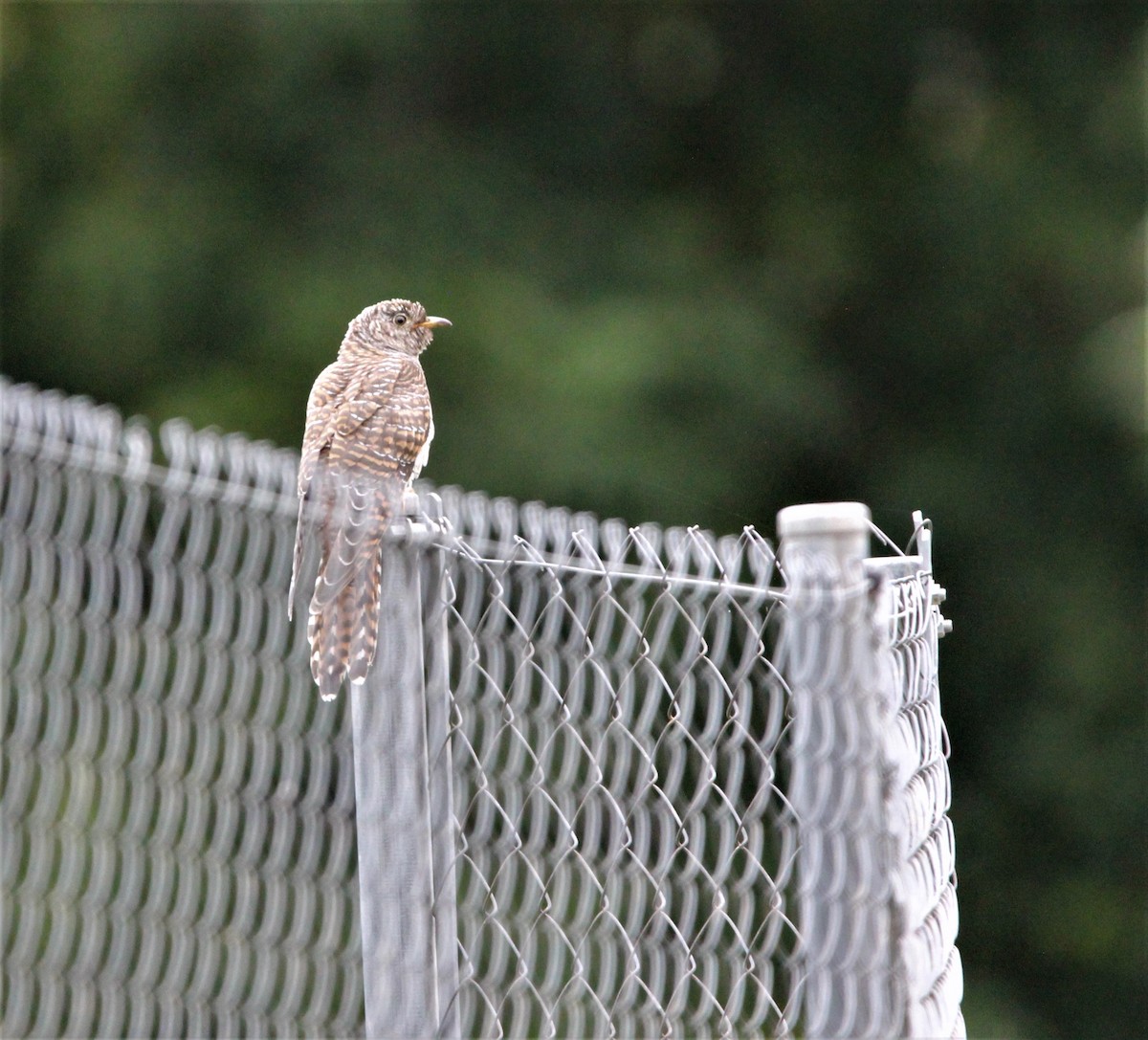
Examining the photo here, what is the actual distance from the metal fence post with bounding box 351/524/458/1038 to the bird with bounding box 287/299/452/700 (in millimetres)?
81

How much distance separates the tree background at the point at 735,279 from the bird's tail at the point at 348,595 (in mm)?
5403

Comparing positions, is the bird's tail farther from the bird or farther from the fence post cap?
the fence post cap

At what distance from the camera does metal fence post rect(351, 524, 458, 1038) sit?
2.34 m

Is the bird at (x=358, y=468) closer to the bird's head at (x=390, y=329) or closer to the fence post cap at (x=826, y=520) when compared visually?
the bird's head at (x=390, y=329)

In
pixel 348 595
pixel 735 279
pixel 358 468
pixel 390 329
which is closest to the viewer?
pixel 348 595

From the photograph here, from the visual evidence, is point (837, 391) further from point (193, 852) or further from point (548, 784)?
point (193, 852)

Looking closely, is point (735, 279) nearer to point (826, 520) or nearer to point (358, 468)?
point (358, 468)

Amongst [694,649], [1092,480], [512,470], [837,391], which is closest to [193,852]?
[694,649]

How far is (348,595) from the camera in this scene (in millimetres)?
2740

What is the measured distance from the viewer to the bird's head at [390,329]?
16.4 feet

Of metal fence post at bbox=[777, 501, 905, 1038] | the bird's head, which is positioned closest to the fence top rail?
metal fence post at bbox=[777, 501, 905, 1038]

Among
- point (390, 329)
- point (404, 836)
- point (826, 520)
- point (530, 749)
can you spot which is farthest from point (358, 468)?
point (826, 520)

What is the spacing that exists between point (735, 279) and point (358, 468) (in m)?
6.22

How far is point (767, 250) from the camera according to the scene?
10188 millimetres
